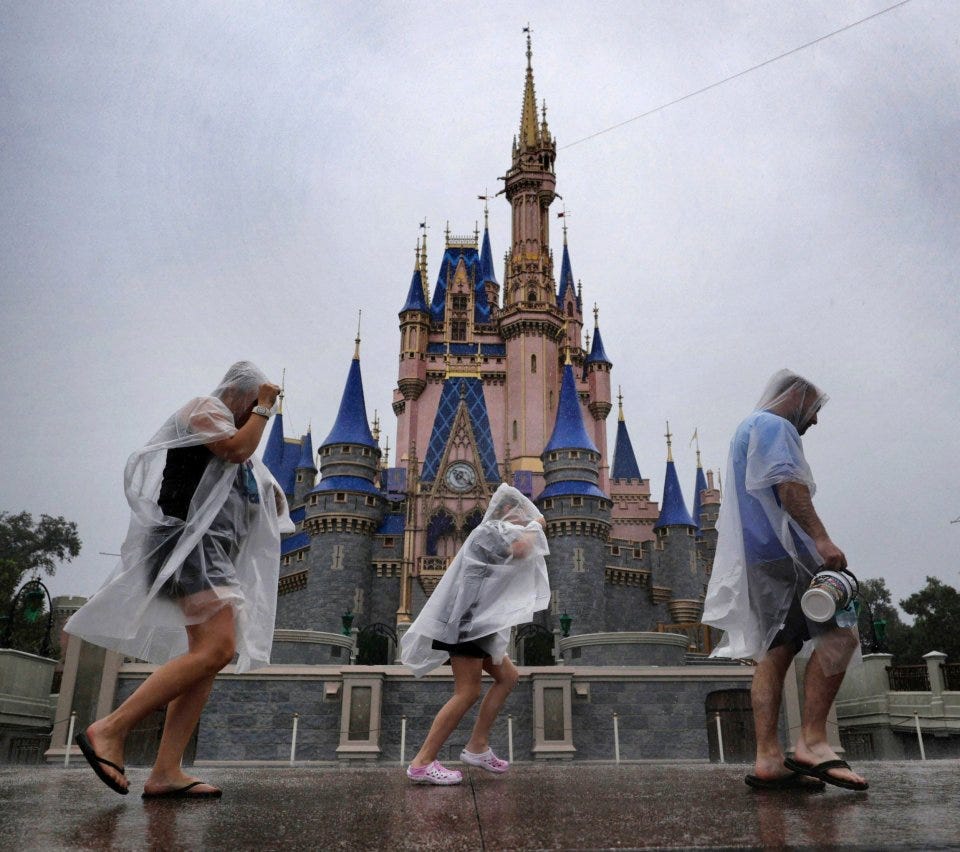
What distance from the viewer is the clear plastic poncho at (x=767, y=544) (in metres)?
4.13

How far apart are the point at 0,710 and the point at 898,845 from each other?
1926 cm

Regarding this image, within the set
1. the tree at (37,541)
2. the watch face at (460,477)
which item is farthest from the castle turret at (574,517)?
the tree at (37,541)

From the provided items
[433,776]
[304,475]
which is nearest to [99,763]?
[433,776]

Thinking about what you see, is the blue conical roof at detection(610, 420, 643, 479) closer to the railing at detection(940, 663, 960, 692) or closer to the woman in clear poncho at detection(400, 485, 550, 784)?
the railing at detection(940, 663, 960, 692)

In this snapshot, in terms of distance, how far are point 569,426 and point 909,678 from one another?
22174 mm

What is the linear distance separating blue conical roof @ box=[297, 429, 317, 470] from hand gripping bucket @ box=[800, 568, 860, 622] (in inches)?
1824

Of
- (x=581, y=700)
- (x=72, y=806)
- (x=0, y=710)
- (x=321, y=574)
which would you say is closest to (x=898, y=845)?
(x=72, y=806)

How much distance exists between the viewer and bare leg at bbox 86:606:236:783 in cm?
344

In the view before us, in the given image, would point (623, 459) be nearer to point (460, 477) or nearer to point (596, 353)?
point (596, 353)

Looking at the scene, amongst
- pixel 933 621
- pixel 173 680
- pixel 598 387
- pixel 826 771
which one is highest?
pixel 598 387

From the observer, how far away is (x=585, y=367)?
53062 millimetres

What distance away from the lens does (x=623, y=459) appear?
5319cm

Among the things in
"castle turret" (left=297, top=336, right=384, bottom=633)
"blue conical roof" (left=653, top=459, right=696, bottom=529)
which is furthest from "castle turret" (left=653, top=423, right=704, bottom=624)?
"castle turret" (left=297, top=336, right=384, bottom=633)

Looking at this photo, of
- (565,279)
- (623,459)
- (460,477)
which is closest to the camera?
(460,477)
